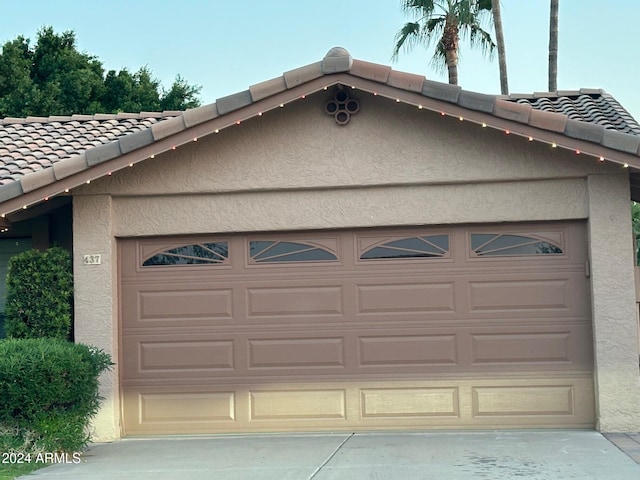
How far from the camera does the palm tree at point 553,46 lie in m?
27.1

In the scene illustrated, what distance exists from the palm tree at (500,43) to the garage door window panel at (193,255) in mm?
18847

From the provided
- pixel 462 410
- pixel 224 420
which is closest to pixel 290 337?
pixel 224 420

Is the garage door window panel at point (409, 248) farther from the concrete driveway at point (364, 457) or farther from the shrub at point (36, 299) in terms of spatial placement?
the shrub at point (36, 299)

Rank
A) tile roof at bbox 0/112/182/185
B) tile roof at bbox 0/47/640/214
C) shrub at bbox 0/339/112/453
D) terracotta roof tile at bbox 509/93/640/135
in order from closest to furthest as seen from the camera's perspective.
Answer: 1. shrub at bbox 0/339/112/453
2. tile roof at bbox 0/47/640/214
3. terracotta roof tile at bbox 509/93/640/135
4. tile roof at bbox 0/112/182/185

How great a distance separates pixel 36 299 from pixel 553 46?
20.1 metres

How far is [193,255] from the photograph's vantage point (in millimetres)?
11156

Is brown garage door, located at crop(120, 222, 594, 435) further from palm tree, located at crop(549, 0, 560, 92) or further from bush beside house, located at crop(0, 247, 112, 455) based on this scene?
palm tree, located at crop(549, 0, 560, 92)

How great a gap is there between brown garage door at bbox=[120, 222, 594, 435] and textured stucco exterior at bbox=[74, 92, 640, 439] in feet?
0.74

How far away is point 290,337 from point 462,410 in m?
2.10

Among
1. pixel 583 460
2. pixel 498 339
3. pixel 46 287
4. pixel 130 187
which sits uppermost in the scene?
pixel 130 187

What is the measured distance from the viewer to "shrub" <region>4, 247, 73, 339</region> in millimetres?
10797

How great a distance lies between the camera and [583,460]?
8602 mm

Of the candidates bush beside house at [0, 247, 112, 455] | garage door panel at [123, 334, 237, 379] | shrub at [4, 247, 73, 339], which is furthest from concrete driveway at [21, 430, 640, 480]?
shrub at [4, 247, 73, 339]

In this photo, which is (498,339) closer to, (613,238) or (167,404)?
(613,238)
